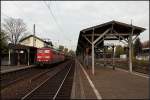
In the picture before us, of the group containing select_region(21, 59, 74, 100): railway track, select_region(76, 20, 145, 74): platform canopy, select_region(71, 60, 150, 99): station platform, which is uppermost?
select_region(76, 20, 145, 74): platform canopy

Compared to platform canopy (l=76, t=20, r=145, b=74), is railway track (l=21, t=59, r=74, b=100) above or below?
below

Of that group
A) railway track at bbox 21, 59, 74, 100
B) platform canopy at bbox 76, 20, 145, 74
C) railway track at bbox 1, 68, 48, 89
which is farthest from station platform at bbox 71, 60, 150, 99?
platform canopy at bbox 76, 20, 145, 74

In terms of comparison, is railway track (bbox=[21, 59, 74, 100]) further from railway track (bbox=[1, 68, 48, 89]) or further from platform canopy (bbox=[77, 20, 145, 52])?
platform canopy (bbox=[77, 20, 145, 52])

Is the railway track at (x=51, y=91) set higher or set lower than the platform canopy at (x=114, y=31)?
lower

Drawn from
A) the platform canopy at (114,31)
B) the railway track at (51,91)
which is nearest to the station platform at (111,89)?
the railway track at (51,91)

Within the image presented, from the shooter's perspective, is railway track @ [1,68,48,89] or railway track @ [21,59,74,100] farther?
railway track @ [1,68,48,89]

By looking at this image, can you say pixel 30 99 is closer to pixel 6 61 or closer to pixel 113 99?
pixel 113 99

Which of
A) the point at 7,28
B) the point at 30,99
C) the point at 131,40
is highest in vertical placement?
the point at 7,28

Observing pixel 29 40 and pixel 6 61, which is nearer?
pixel 6 61

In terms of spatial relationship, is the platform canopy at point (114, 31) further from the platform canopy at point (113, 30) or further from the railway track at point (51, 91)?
the railway track at point (51, 91)

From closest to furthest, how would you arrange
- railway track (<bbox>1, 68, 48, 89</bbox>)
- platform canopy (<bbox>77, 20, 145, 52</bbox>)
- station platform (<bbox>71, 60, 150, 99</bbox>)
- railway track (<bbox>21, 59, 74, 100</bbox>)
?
station platform (<bbox>71, 60, 150, 99</bbox>), railway track (<bbox>21, 59, 74, 100</bbox>), railway track (<bbox>1, 68, 48, 89</bbox>), platform canopy (<bbox>77, 20, 145, 52</bbox>)

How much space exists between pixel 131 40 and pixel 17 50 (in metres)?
28.1

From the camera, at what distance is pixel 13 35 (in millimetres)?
92125

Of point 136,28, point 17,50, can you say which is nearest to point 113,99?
point 136,28
